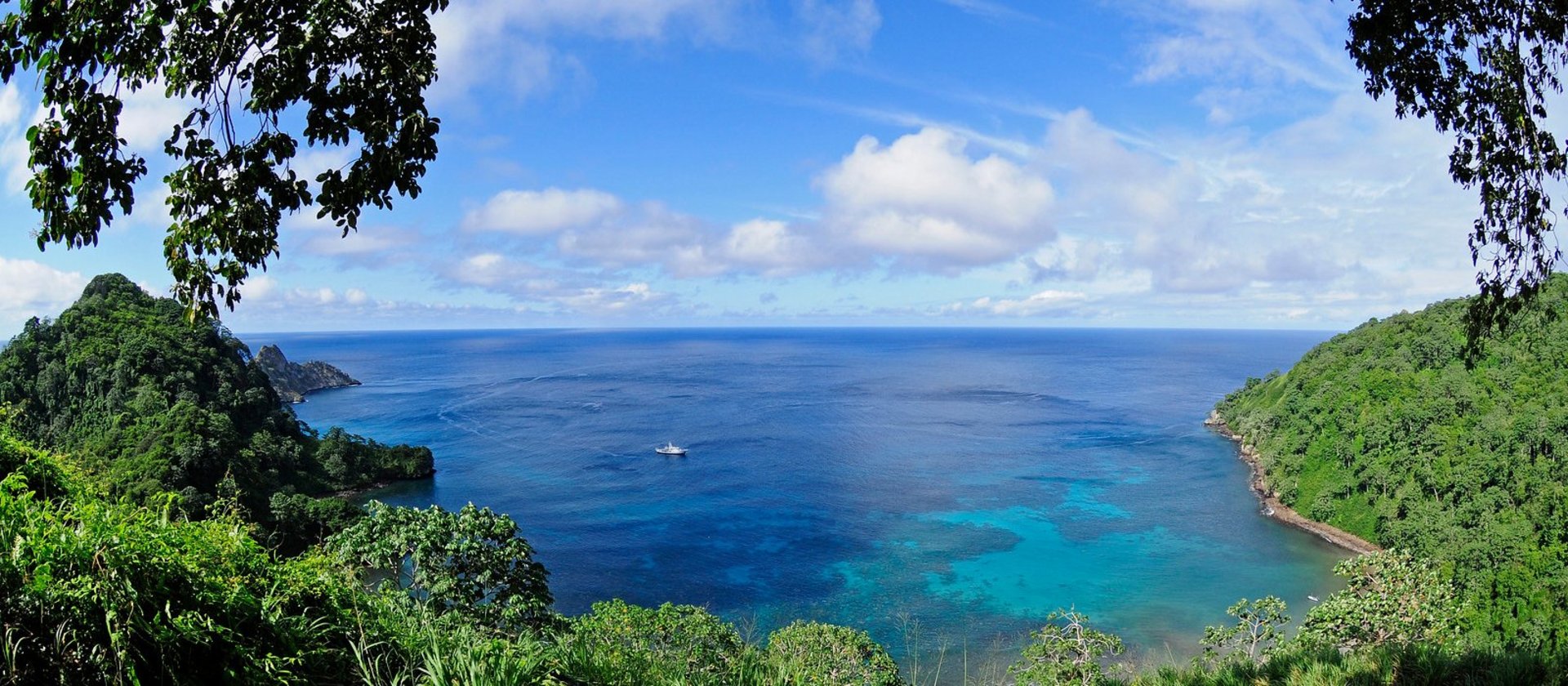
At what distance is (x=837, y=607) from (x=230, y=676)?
104 feet

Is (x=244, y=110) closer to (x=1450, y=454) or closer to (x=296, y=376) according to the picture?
(x=1450, y=454)

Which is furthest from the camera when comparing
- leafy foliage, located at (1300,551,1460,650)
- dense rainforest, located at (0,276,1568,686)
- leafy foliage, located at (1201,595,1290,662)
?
leafy foliage, located at (1201,595,1290,662)

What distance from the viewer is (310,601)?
14.8 ft

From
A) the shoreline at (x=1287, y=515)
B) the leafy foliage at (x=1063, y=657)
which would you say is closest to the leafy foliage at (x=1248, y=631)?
the leafy foliage at (x=1063, y=657)

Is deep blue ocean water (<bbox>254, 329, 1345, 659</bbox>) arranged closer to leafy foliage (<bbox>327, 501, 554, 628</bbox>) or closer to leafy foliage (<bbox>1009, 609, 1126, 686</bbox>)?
leafy foliage (<bbox>1009, 609, 1126, 686</bbox>)

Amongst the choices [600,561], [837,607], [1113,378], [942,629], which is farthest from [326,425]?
[1113,378]

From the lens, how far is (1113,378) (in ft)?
405

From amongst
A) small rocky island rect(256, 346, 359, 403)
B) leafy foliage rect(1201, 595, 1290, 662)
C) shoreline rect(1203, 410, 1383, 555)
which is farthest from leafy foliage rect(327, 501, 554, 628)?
small rocky island rect(256, 346, 359, 403)

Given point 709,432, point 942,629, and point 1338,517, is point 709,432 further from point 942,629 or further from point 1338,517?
point 1338,517

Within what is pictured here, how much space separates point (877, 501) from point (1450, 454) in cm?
3045

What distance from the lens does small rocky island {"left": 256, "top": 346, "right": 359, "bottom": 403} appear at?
101000 mm

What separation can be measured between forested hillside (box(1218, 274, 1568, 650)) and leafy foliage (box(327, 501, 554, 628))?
24593mm

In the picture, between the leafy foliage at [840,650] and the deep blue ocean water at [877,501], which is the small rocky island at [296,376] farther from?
the leafy foliage at [840,650]

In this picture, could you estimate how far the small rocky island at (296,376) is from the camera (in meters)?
101
